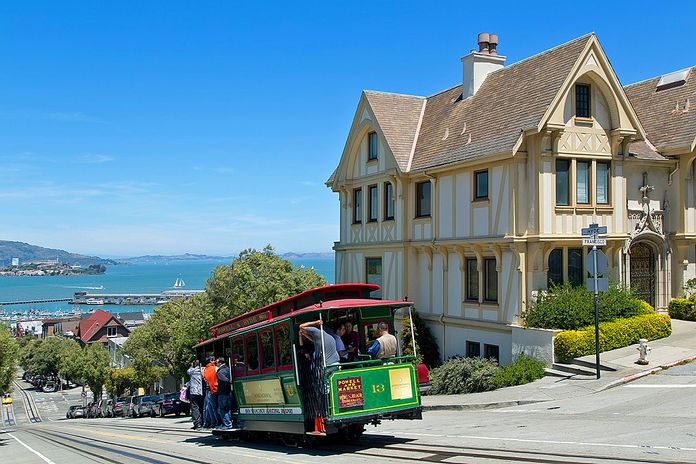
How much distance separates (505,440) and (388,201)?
20.2 m

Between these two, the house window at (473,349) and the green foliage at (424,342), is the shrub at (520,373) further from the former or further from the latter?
the green foliage at (424,342)

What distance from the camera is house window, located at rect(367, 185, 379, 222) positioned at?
1287 inches

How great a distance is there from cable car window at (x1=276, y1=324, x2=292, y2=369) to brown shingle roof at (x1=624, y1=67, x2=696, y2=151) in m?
19.6

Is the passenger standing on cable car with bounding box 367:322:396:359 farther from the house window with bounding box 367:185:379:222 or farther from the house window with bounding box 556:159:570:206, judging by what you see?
the house window with bounding box 367:185:379:222

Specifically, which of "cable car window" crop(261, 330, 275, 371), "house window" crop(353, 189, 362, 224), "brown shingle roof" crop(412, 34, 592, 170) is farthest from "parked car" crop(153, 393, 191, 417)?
"cable car window" crop(261, 330, 275, 371)

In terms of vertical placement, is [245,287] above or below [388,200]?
below

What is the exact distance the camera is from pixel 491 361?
24.9 meters

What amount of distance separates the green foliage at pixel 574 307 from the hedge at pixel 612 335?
1.14ft

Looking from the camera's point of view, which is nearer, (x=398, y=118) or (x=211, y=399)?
(x=211, y=399)

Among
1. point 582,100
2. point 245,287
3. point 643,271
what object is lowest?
point 245,287

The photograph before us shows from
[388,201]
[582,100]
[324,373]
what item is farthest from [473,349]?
[324,373]

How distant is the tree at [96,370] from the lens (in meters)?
78.3

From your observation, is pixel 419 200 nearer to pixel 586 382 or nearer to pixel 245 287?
pixel 245 287

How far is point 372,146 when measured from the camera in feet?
107
